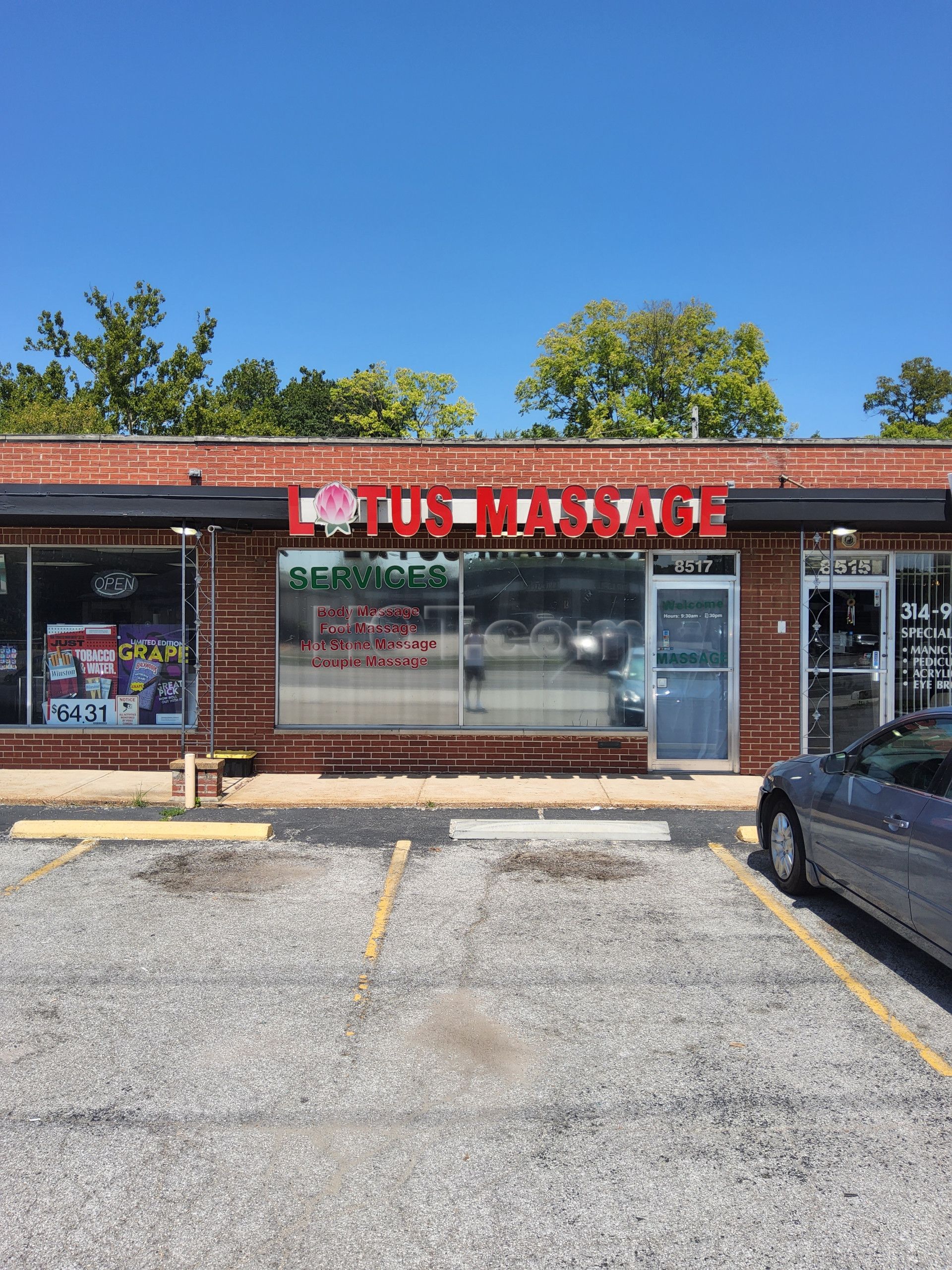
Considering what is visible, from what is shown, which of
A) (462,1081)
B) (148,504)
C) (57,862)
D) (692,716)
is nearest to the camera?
(462,1081)

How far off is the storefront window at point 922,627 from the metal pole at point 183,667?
910 centimetres

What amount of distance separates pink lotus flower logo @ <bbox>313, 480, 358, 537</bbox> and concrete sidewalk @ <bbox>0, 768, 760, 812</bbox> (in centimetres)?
318

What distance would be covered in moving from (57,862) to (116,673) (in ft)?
15.3

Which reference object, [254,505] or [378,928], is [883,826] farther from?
[254,505]

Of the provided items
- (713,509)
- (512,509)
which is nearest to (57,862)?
(512,509)

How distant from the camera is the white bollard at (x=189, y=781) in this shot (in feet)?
33.5

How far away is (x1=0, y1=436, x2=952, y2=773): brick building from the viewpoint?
39.8ft

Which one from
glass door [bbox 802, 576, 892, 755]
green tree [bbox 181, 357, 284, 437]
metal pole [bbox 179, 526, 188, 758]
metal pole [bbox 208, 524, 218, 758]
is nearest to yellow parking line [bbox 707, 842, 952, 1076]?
glass door [bbox 802, 576, 892, 755]

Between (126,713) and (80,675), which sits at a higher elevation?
(80,675)

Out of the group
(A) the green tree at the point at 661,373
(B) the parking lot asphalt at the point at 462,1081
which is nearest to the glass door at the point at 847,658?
(B) the parking lot asphalt at the point at 462,1081

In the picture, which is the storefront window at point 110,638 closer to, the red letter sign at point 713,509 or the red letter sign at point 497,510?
the red letter sign at point 497,510

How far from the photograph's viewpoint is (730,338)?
1966 inches

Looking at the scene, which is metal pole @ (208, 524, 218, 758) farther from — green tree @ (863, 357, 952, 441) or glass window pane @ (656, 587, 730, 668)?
green tree @ (863, 357, 952, 441)

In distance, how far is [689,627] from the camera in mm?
12312
